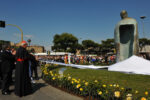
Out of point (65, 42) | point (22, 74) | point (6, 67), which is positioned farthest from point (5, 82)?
point (65, 42)

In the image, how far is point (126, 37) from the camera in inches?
535

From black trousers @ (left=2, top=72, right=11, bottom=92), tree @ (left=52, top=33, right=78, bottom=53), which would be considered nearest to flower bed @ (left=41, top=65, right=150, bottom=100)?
black trousers @ (left=2, top=72, right=11, bottom=92)

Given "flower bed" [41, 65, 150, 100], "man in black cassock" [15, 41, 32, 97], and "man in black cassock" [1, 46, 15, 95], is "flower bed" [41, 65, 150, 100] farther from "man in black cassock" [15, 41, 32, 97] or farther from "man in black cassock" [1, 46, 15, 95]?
"man in black cassock" [1, 46, 15, 95]

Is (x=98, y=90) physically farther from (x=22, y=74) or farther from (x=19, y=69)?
(x=19, y=69)

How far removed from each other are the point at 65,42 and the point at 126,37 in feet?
186

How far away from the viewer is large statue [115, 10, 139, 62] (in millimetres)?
12523

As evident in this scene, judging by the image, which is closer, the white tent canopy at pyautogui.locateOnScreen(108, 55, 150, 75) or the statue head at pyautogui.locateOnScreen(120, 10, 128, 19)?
the white tent canopy at pyautogui.locateOnScreen(108, 55, 150, 75)

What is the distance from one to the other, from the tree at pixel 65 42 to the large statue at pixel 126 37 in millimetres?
55223

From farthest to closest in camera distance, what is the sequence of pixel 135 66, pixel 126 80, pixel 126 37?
pixel 126 37 → pixel 135 66 → pixel 126 80

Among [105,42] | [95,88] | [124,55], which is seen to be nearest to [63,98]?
[95,88]

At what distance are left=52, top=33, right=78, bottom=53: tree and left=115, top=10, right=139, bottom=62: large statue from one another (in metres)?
55.2

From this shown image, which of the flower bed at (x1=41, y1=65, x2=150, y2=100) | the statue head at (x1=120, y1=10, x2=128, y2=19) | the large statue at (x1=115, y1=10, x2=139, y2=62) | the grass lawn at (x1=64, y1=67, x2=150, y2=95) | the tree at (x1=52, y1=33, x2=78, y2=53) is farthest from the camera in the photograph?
the tree at (x1=52, y1=33, x2=78, y2=53)

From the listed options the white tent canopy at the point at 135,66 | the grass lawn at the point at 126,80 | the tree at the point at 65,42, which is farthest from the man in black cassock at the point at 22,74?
the tree at the point at 65,42

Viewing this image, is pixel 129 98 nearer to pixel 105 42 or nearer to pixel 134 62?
pixel 134 62
